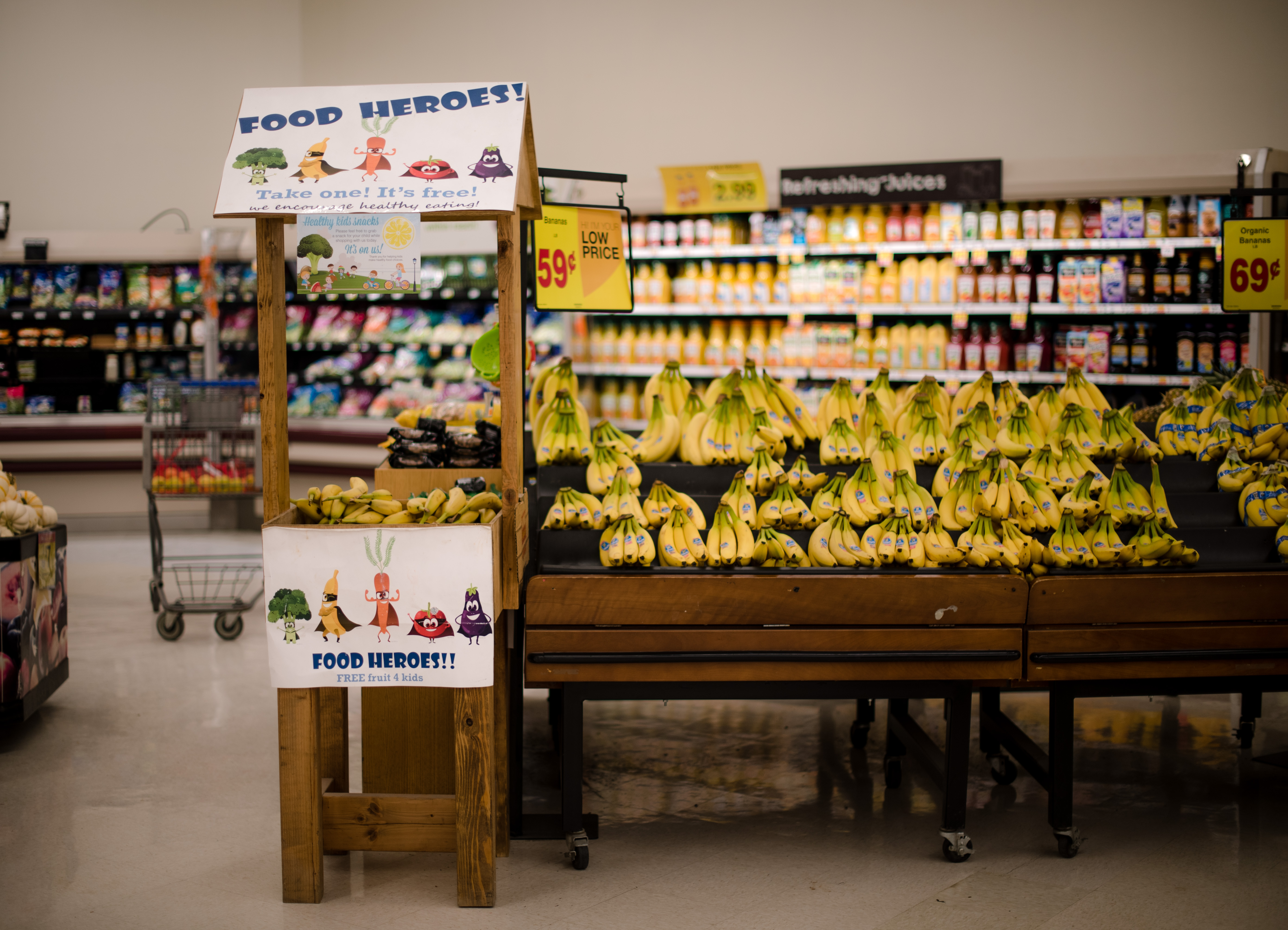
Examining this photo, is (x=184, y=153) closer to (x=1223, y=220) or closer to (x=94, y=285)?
(x=94, y=285)

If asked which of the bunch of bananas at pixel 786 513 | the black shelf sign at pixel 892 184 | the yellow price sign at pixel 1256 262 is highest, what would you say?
the black shelf sign at pixel 892 184

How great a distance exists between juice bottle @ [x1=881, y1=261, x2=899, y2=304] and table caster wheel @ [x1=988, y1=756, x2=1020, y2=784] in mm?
3527

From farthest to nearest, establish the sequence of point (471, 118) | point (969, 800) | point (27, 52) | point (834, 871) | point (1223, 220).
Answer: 1. point (27, 52)
2. point (1223, 220)
3. point (969, 800)
4. point (834, 871)
5. point (471, 118)

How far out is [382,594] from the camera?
2668mm

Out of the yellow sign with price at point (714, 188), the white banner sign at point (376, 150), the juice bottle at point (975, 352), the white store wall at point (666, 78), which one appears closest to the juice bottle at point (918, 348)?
the juice bottle at point (975, 352)

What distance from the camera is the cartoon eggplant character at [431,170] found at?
2.65 metres

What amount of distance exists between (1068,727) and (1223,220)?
2.63m

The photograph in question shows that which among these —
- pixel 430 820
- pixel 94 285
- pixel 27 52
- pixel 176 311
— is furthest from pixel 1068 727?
pixel 27 52

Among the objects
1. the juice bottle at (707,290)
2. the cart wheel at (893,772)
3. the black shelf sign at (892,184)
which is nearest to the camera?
the cart wheel at (893,772)

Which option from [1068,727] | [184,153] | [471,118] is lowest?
[1068,727]

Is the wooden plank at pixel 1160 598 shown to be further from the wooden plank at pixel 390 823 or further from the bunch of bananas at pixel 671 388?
the wooden plank at pixel 390 823

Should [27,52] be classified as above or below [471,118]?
above

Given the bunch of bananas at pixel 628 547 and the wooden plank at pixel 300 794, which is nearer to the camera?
Answer: the wooden plank at pixel 300 794

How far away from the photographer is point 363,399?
8164 millimetres
